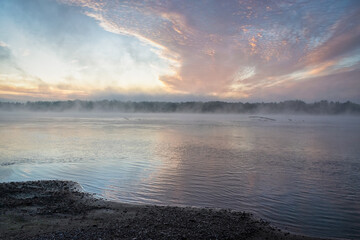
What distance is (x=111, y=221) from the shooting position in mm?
7816

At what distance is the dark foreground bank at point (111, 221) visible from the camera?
22.6ft

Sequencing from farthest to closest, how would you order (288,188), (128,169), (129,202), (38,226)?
(128,169) → (288,188) → (129,202) → (38,226)

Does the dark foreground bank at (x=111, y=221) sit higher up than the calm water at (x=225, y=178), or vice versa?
the dark foreground bank at (x=111, y=221)

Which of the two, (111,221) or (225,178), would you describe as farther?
(225,178)

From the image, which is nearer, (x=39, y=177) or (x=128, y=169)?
(x=39, y=177)

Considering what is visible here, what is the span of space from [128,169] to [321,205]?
11080 mm

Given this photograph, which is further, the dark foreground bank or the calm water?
the calm water

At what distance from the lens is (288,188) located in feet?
41.2

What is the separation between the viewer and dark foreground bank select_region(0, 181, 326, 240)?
6891mm

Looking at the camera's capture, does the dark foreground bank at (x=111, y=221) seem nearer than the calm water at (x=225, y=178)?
Yes

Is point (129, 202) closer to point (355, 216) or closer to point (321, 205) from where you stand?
point (321, 205)

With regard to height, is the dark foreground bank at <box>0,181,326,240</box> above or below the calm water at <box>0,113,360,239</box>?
above

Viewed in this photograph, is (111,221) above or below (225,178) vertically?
above

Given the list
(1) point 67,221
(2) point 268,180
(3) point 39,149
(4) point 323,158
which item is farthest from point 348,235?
(3) point 39,149
